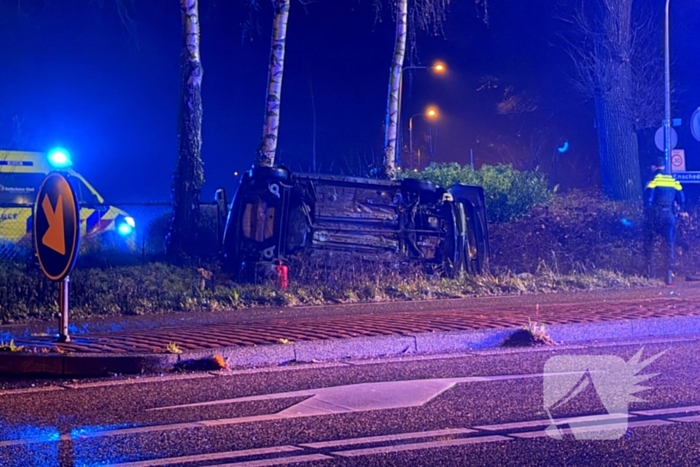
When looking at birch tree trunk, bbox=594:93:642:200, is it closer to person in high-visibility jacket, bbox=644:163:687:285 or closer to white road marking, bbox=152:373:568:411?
person in high-visibility jacket, bbox=644:163:687:285

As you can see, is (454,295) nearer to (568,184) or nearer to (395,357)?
(395,357)

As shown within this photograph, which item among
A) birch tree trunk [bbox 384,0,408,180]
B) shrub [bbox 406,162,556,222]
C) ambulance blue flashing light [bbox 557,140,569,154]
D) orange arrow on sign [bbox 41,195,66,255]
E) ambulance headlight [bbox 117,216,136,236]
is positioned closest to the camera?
orange arrow on sign [bbox 41,195,66,255]

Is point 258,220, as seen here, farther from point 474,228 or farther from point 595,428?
point 595,428

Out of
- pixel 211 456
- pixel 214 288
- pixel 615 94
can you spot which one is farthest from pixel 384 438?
pixel 615 94

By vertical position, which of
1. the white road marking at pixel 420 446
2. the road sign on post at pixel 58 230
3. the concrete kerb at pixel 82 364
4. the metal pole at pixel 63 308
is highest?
the road sign on post at pixel 58 230

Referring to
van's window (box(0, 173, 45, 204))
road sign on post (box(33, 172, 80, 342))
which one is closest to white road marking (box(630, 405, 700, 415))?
road sign on post (box(33, 172, 80, 342))

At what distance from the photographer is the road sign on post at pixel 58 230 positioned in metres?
7.74

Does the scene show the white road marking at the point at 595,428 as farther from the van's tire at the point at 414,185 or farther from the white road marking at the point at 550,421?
the van's tire at the point at 414,185

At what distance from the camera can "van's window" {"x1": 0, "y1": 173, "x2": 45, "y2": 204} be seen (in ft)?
64.0

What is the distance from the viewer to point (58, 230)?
7867mm

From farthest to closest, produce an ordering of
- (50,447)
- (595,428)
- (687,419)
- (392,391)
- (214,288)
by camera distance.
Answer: (214,288)
(392,391)
(687,419)
(595,428)
(50,447)

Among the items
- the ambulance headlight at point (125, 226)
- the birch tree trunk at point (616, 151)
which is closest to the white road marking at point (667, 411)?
the ambulance headlight at point (125, 226)

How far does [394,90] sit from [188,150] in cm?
413

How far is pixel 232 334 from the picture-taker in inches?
348
